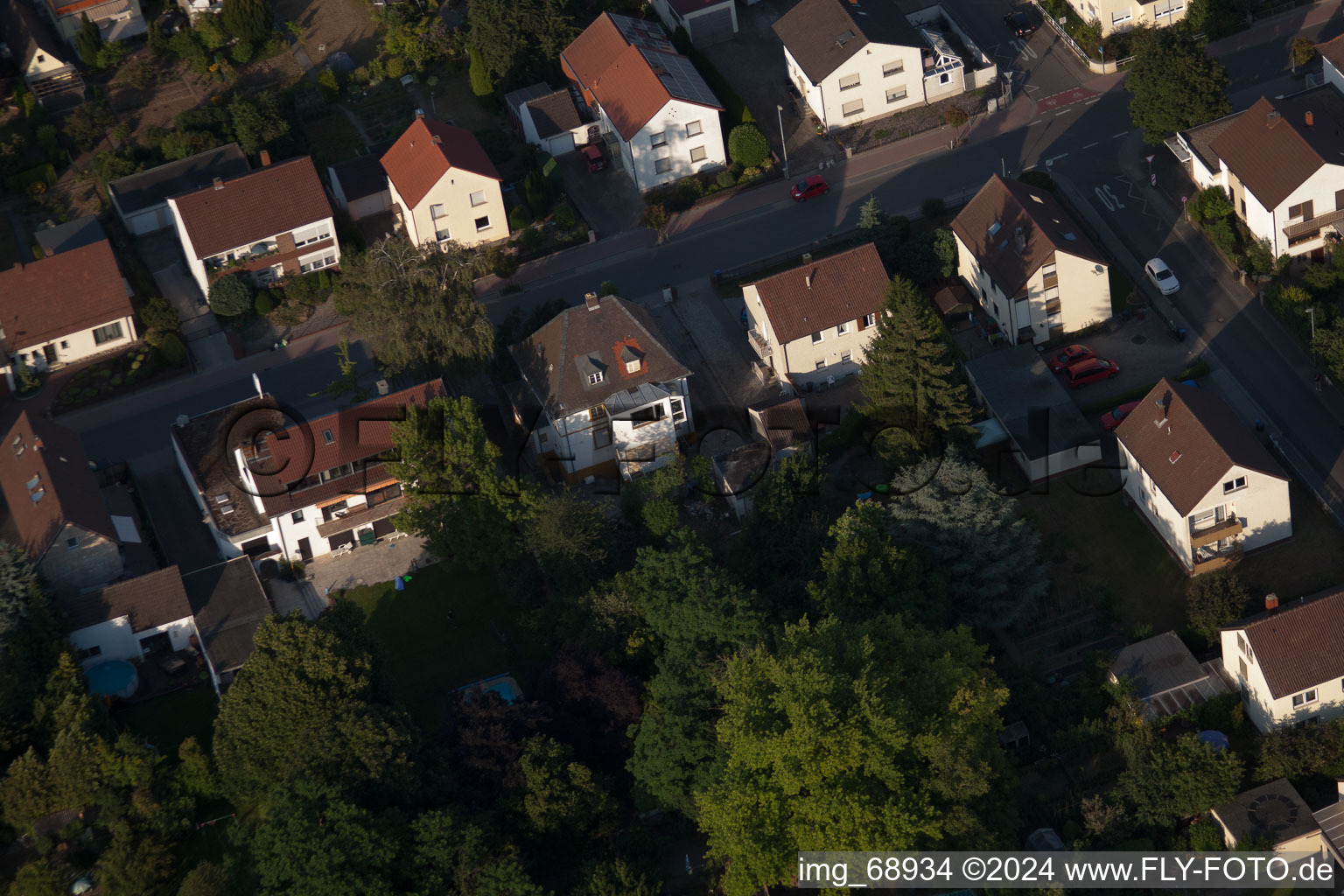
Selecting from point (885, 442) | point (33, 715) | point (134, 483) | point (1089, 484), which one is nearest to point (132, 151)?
point (134, 483)

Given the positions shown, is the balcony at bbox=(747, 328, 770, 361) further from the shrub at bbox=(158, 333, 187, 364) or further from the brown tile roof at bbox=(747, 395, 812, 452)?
the shrub at bbox=(158, 333, 187, 364)

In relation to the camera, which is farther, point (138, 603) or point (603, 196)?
point (603, 196)

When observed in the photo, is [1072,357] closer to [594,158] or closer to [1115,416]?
[1115,416]

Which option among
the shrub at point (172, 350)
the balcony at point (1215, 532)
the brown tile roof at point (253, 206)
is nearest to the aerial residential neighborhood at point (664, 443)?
the balcony at point (1215, 532)

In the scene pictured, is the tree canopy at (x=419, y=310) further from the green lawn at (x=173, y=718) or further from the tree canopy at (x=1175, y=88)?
the tree canopy at (x=1175, y=88)

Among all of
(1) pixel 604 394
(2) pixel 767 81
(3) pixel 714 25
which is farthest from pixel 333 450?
(3) pixel 714 25

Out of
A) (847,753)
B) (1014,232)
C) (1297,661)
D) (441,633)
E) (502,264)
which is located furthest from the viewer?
(502,264)

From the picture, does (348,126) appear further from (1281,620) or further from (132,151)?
(1281,620)
